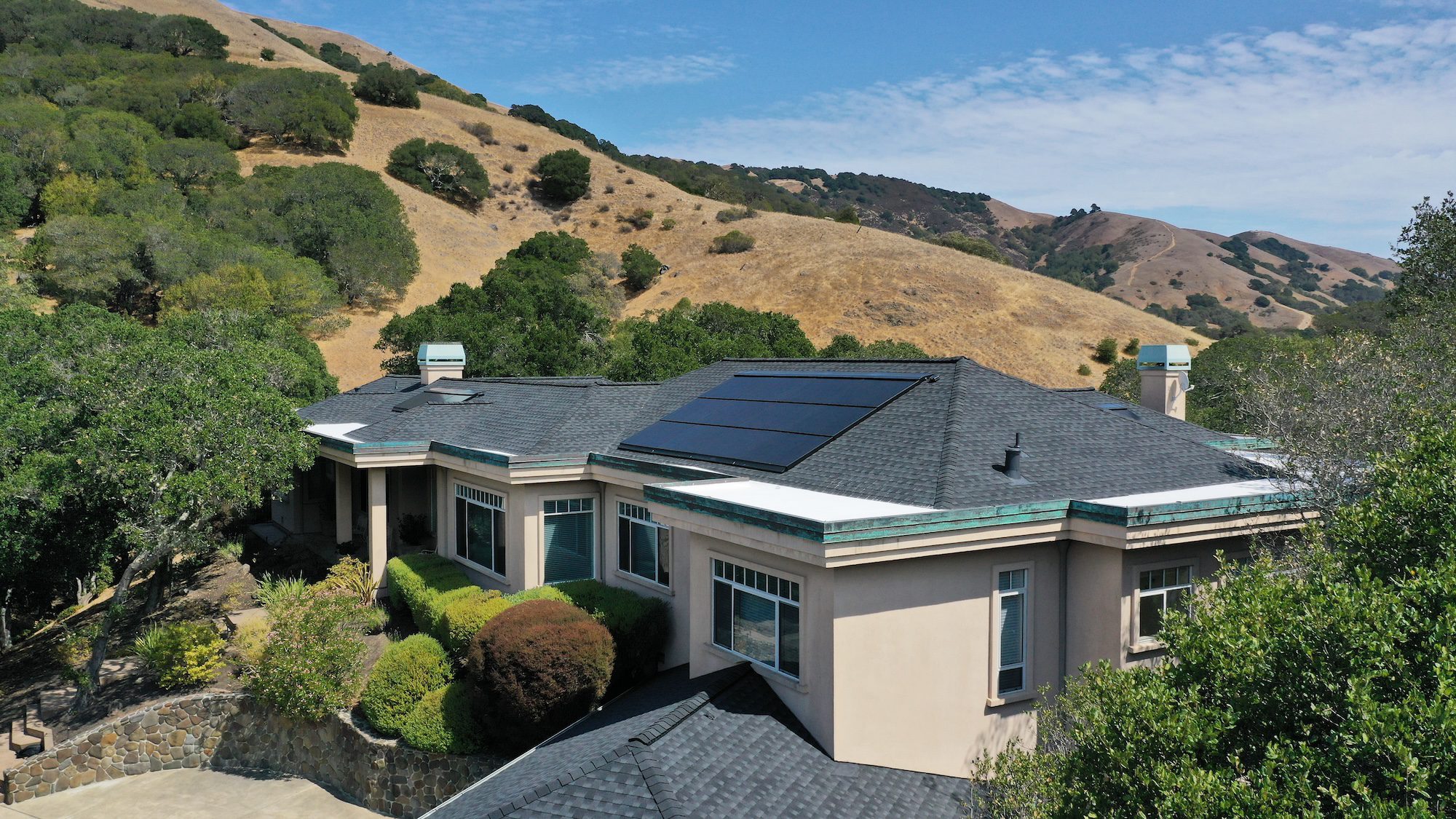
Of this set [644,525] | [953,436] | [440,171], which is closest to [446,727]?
[644,525]

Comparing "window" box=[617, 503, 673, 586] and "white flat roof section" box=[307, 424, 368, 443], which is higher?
"white flat roof section" box=[307, 424, 368, 443]

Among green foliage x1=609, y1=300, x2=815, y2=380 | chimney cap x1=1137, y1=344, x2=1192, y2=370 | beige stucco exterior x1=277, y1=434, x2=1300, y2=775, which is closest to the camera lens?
beige stucco exterior x1=277, y1=434, x2=1300, y2=775

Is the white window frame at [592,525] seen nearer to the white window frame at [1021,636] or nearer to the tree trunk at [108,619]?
the tree trunk at [108,619]

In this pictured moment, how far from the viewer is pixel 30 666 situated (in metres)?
20.3

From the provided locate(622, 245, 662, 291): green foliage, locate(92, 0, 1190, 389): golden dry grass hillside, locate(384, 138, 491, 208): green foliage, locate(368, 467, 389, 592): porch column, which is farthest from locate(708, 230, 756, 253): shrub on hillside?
locate(368, 467, 389, 592): porch column

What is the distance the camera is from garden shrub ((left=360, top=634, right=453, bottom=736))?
14.2 m

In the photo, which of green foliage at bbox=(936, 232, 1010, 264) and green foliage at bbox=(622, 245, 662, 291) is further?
green foliage at bbox=(936, 232, 1010, 264)

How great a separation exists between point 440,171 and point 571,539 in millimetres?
76542

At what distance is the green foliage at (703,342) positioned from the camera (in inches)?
1356

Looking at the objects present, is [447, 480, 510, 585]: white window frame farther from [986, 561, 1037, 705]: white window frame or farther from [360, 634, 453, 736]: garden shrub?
[986, 561, 1037, 705]: white window frame

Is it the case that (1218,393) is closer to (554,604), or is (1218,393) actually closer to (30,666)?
(554,604)

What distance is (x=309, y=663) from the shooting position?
49.4ft

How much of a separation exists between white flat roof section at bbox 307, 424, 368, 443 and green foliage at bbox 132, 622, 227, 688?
5057mm

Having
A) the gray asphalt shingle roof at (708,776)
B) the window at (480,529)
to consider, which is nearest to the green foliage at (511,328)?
the window at (480,529)
